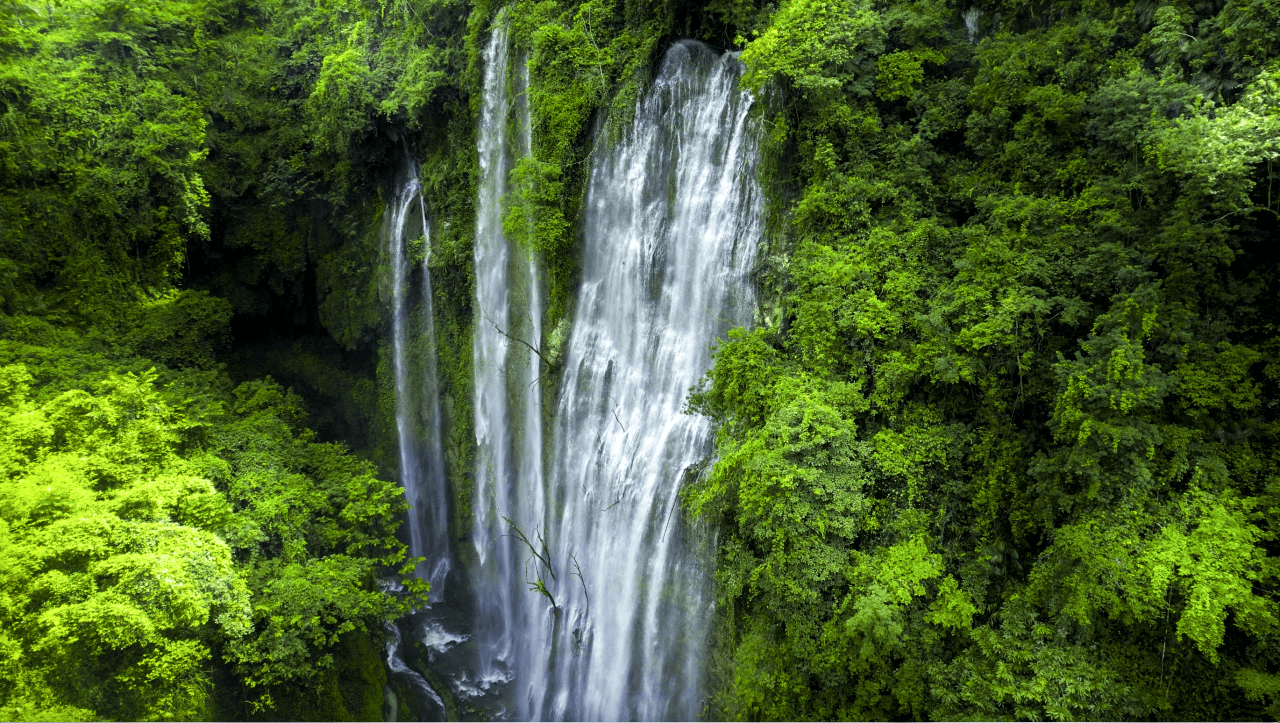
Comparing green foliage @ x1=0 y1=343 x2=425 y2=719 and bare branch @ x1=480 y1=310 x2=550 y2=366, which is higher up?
bare branch @ x1=480 y1=310 x2=550 y2=366

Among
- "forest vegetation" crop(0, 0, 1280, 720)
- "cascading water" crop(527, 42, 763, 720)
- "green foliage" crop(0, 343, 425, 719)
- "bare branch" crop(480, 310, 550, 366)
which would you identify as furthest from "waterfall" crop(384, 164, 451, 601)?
"cascading water" crop(527, 42, 763, 720)

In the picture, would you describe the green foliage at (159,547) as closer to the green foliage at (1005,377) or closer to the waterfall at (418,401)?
the waterfall at (418,401)

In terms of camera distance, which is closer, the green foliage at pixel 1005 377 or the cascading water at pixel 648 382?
the green foliage at pixel 1005 377

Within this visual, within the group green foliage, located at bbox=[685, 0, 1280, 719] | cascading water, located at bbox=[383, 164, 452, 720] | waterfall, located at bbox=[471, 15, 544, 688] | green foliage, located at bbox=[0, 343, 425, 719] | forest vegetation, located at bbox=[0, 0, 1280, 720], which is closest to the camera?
Answer: green foliage, located at bbox=[685, 0, 1280, 719]

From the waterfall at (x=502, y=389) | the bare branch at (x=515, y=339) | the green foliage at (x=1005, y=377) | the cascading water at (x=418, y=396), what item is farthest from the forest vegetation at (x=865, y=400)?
the cascading water at (x=418, y=396)

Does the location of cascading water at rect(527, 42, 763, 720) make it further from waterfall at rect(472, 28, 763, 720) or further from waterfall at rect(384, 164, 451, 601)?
waterfall at rect(384, 164, 451, 601)
